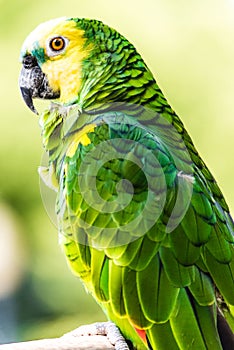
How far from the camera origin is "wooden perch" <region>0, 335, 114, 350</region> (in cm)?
93

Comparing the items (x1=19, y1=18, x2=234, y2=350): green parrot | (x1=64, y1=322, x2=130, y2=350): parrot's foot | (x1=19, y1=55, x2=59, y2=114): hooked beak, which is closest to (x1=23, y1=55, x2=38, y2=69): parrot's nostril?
(x1=19, y1=55, x2=59, y2=114): hooked beak

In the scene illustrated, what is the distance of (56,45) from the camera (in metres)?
1.35

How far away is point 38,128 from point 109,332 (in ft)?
3.45

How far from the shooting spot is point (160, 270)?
41.9 inches

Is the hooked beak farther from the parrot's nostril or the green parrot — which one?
the green parrot

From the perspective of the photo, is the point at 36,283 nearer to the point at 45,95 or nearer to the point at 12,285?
the point at 12,285

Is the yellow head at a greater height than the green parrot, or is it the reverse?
the yellow head

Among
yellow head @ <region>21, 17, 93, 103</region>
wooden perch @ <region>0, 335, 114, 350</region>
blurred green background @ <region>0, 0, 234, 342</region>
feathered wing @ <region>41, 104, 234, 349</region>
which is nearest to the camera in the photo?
wooden perch @ <region>0, 335, 114, 350</region>

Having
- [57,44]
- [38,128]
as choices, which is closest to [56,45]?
[57,44]

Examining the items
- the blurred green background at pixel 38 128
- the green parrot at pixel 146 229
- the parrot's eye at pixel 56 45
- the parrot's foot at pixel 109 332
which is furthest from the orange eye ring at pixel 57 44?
the blurred green background at pixel 38 128

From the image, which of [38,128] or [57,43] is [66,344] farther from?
[38,128]

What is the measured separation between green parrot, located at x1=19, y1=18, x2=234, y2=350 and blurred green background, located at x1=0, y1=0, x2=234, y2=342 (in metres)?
0.84

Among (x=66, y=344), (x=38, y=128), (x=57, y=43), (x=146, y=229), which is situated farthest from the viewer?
(x=38, y=128)

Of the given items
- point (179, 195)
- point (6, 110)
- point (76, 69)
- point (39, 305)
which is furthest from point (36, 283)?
point (179, 195)
